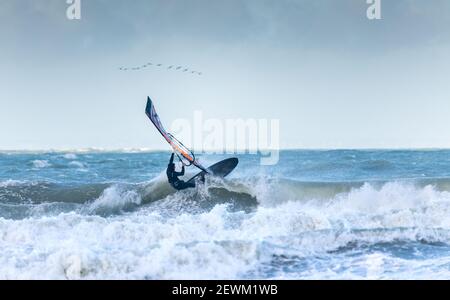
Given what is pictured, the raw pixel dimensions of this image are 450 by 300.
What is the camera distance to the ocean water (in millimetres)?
5660

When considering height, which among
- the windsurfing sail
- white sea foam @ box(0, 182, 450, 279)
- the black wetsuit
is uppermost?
the windsurfing sail

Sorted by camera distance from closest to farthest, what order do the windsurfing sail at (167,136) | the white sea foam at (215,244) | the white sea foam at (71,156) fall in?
1. the white sea foam at (215,244)
2. the windsurfing sail at (167,136)
3. the white sea foam at (71,156)

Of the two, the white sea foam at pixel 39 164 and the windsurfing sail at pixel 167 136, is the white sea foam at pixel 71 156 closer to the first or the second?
the white sea foam at pixel 39 164

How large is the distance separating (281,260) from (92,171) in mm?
14037

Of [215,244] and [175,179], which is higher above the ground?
[175,179]

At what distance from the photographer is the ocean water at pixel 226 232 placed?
566cm

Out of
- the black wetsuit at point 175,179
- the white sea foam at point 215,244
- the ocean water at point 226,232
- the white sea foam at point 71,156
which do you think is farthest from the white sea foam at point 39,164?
the white sea foam at point 215,244

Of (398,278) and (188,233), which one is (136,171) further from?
(398,278)

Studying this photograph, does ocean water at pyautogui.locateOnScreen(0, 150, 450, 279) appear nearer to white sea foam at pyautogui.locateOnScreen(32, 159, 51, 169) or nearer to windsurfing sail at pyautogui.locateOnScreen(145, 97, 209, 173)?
windsurfing sail at pyautogui.locateOnScreen(145, 97, 209, 173)

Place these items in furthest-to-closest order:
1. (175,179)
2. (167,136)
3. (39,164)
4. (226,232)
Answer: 1. (39,164)
2. (175,179)
3. (167,136)
4. (226,232)

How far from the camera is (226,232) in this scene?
7.61 m

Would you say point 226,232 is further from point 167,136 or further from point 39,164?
point 39,164

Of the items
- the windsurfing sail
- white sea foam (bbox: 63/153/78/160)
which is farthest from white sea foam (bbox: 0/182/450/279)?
white sea foam (bbox: 63/153/78/160)

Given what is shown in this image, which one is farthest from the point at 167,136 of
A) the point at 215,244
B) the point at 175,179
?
the point at 215,244
